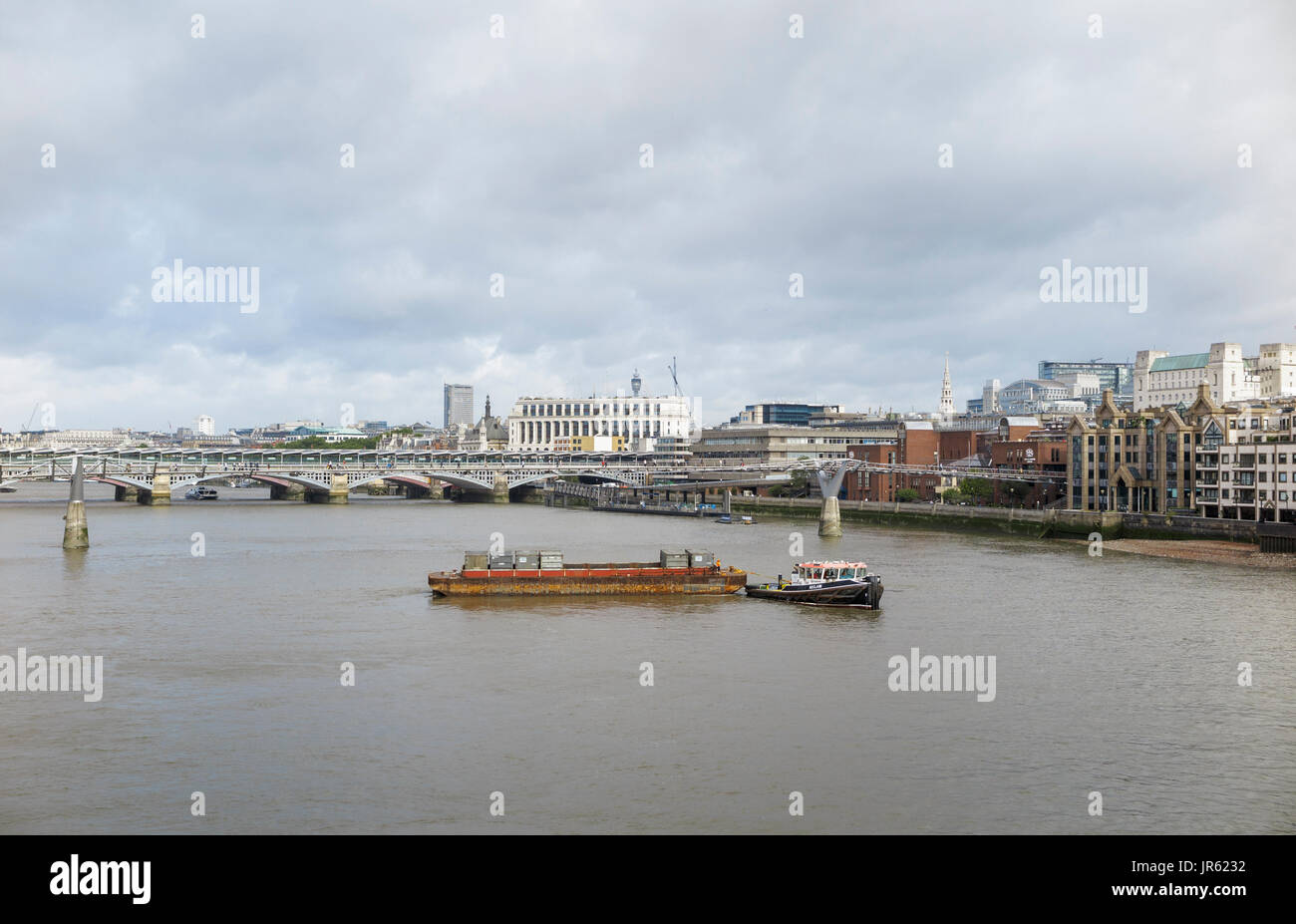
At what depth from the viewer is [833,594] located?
33.8 meters

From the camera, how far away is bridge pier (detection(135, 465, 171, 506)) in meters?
89.4

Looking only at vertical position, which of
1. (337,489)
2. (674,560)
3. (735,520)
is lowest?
(735,520)

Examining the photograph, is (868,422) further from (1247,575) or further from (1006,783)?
(1006,783)

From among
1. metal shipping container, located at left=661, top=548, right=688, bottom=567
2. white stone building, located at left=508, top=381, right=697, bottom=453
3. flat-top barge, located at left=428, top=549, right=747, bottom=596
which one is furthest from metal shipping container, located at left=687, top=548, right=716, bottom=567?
white stone building, located at left=508, top=381, right=697, bottom=453

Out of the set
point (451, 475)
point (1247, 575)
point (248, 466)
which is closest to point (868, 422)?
point (451, 475)

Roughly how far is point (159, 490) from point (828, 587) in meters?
69.6

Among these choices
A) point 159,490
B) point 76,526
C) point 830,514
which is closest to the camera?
point 76,526

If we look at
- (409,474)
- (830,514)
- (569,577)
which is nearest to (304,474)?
(409,474)

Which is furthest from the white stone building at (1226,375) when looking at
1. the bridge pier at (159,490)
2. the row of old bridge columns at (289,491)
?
the bridge pier at (159,490)

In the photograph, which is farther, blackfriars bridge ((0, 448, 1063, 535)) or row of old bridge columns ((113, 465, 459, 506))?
row of old bridge columns ((113, 465, 459, 506))

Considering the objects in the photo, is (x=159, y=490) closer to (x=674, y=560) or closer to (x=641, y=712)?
(x=674, y=560)

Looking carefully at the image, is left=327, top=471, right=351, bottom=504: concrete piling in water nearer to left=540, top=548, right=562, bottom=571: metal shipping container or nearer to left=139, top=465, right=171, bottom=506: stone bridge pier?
left=139, top=465, right=171, bottom=506: stone bridge pier

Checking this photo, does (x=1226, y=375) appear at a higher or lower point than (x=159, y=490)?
higher

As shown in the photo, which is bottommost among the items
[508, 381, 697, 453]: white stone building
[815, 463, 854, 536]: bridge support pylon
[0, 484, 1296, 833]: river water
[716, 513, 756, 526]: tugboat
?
[0, 484, 1296, 833]: river water
